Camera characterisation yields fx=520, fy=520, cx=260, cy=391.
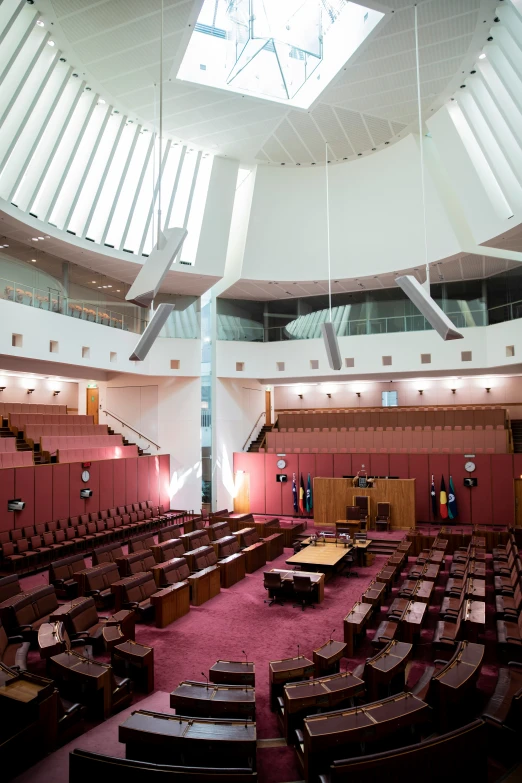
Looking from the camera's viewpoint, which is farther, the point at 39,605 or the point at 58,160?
the point at 58,160

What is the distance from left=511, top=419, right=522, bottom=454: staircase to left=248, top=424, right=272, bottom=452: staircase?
10.4 meters

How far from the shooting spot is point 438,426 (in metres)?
21.4

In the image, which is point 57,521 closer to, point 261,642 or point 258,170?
point 261,642

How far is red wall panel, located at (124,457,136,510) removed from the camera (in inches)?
733

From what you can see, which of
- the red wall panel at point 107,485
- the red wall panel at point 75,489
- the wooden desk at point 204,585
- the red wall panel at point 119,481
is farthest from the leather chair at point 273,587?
the red wall panel at point 119,481

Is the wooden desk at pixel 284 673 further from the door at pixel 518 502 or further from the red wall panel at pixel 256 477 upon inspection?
the red wall panel at pixel 256 477

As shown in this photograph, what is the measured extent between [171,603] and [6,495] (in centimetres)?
642

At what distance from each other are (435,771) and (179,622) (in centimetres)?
628

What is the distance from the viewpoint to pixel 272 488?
21453 mm

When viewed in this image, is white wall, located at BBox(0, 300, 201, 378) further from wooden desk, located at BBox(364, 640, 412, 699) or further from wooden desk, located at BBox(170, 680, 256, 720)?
wooden desk, located at BBox(364, 640, 412, 699)

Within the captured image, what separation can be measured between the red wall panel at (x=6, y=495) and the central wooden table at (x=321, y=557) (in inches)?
292

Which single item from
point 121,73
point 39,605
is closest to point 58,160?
point 121,73

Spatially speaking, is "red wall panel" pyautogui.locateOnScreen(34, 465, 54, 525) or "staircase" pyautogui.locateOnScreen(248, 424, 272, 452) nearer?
"red wall panel" pyautogui.locateOnScreen(34, 465, 54, 525)

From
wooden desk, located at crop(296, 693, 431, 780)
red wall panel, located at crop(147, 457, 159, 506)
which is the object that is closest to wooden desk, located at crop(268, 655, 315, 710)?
wooden desk, located at crop(296, 693, 431, 780)
